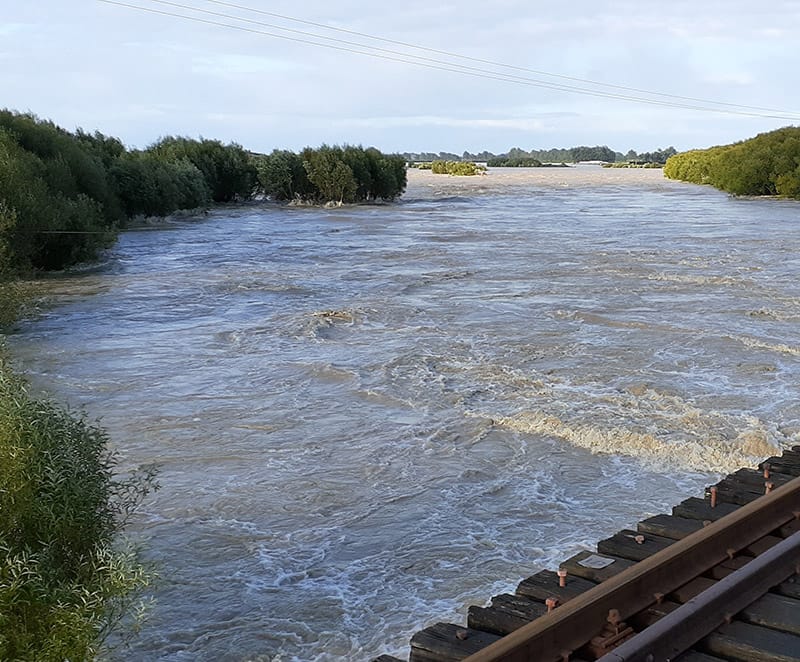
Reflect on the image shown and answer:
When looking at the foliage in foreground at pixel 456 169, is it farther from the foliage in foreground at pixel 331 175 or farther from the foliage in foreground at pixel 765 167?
the foliage in foreground at pixel 331 175

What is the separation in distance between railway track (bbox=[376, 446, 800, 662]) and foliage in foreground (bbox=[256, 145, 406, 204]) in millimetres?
57406

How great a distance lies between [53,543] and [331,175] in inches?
2283

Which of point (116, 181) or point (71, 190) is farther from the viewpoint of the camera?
point (116, 181)

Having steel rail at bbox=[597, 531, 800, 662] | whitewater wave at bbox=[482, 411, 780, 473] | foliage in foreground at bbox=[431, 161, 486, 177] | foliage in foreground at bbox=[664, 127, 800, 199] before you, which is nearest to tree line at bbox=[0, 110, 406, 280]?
whitewater wave at bbox=[482, 411, 780, 473]

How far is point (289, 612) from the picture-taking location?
674 centimetres

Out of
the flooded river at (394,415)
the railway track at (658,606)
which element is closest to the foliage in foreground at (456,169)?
the flooded river at (394,415)

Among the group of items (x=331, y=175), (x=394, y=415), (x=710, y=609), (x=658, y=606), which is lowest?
(x=394, y=415)

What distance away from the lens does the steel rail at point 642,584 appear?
12.5 ft

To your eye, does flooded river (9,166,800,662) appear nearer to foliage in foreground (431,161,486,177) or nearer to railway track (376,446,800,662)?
railway track (376,446,800,662)

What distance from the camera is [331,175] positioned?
6169cm

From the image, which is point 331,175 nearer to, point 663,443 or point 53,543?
point 663,443

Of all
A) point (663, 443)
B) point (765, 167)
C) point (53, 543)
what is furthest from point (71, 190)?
point (765, 167)

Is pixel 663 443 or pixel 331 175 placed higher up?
pixel 331 175

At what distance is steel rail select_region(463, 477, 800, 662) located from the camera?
3.81m
